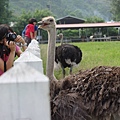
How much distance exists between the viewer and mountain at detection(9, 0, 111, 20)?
11206cm

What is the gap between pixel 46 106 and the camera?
1.39 m

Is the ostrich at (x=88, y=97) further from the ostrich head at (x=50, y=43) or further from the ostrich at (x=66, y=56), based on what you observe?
the ostrich at (x=66, y=56)

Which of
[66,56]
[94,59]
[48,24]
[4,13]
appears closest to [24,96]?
[48,24]

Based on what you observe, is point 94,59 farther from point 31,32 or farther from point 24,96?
point 24,96

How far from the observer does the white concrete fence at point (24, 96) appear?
4.47 ft

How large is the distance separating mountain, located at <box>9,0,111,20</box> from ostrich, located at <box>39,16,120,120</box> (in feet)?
300

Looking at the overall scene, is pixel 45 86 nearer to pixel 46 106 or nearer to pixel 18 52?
pixel 46 106

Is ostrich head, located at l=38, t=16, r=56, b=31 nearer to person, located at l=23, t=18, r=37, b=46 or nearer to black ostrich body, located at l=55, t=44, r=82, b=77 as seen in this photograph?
black ostrich body, located at l=55, t=44, r=82, b=77

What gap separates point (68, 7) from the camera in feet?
434

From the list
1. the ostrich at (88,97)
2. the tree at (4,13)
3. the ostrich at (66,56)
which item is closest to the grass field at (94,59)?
the ostrich at (66,56)

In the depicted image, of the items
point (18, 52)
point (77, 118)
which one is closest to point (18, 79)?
point (77, 118)

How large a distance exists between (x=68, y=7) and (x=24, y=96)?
132 metres

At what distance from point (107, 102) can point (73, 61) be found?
4.85 m

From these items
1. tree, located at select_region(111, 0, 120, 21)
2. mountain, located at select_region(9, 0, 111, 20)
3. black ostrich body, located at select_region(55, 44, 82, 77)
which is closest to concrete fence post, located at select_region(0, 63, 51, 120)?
black ostrich body, located at select_region(55, 44, 82, 77)
